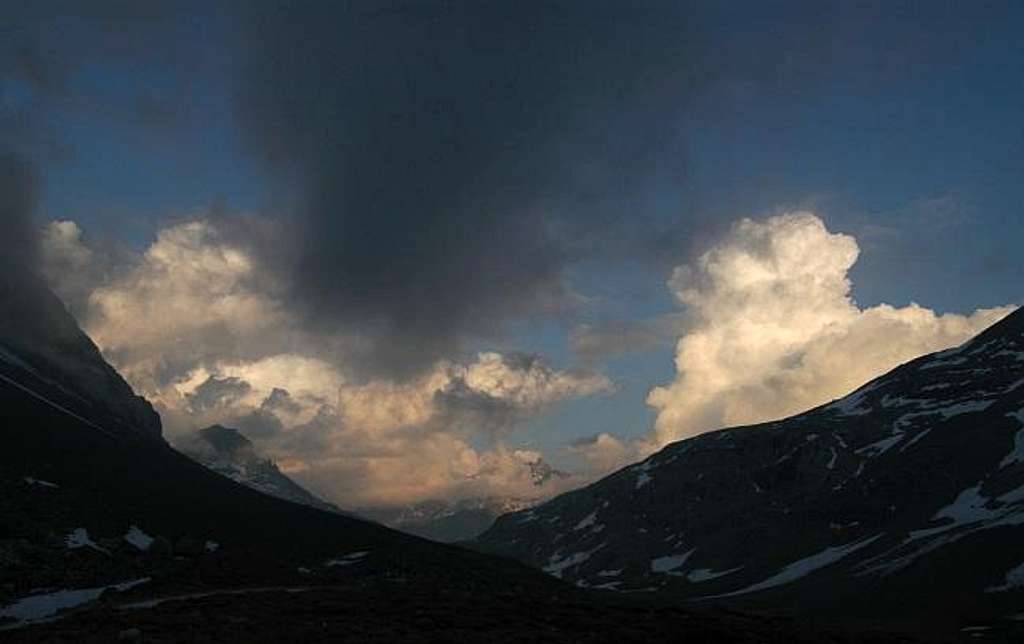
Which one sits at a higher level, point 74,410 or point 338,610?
point 74,410

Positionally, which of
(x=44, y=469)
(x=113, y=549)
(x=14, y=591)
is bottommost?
(x=14, y=591)

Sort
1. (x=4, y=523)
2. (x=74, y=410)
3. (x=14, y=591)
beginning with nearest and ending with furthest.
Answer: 1. (x=14, y=591)
2. (x=4, y=523)
3. (x=74, y=410)

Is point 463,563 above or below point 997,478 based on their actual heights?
below

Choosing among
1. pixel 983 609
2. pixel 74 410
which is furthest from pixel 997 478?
pixel 74 410

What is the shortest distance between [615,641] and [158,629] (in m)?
21.3

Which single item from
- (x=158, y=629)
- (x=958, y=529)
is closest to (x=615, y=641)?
(x=158, y=629)

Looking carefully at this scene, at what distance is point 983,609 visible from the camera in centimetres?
10394

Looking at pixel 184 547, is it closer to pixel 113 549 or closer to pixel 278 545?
pixel 113 549

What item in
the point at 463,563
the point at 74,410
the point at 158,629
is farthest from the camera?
the point at 74,410

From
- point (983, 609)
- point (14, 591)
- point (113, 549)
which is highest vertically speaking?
point (113, 549)

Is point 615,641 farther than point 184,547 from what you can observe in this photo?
No

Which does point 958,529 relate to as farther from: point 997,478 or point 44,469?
point 44,469

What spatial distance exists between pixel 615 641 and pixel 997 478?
161 metres

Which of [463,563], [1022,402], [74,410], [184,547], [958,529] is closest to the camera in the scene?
[184,547]
